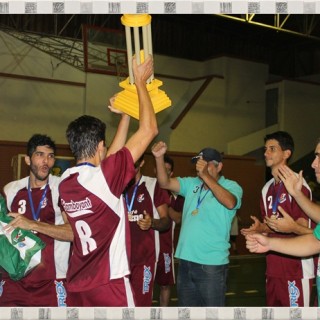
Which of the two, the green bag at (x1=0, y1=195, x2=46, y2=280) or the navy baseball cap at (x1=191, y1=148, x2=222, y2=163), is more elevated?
the navy baseball cap at (x1=191, y1=148, x2=222, y2=163)

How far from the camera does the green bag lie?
3914 millimetres

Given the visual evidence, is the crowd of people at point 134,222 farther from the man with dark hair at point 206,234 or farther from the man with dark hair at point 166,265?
the man with dark hair at point 166,265

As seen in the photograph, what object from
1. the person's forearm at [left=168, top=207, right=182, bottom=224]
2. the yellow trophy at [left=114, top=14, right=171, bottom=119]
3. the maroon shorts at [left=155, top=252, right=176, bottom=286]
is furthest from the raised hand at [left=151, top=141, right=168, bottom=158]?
the maroon shorts at [left=155, top=252, right=176, bottom=286]

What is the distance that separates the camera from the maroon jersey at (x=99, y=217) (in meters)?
3.36

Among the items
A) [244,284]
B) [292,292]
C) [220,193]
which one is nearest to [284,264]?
[292,292]

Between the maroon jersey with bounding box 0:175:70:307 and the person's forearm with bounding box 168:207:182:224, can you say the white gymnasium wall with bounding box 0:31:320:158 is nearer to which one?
the person's forearm with bounding box 168:207:182:224

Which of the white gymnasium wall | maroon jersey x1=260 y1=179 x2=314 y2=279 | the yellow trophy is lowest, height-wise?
maroon jersey x1=260 y1=179 x2=314 y2=279

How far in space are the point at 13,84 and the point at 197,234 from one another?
1303 centimetres

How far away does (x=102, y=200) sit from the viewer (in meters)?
3.36

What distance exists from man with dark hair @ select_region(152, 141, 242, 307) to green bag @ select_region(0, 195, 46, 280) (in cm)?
167

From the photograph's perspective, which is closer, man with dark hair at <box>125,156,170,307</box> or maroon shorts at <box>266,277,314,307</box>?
maroon shorts at <box>266,277,314,307</box>

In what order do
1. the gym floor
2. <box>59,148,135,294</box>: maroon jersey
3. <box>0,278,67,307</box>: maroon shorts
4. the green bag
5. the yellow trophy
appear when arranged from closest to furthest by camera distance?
the yellow trophy, <box>59,148,135,294</box>: maroon jersey, the green bag, <box>0,278,67,307</box>: maroon shorts, the gym floor

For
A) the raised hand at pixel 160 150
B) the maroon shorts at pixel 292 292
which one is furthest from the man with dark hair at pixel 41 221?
the maroon shorts at pixel 292 292

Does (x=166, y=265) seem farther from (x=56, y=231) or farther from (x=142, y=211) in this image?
(x=56, y=231)
